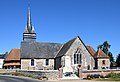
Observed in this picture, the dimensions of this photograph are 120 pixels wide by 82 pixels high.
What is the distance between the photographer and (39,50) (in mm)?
64062

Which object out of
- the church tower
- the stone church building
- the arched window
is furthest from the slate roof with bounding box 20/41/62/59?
the church tower

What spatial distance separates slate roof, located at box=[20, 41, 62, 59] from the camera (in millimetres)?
62547

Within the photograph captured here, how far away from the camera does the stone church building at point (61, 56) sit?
5791 centimetres

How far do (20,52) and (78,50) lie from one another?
14.2 m

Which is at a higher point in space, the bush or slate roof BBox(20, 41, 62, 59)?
slate roof BBox(20, 41, 62, 59)

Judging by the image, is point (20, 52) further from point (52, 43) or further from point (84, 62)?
point (84, 62)

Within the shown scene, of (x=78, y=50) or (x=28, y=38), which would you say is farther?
(x=28, y=38)

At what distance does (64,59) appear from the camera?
57031mm

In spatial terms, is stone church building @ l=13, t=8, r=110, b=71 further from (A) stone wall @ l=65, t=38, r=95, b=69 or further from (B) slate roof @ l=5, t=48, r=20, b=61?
(B) slate roof @ l=5, t=48, r=20, b=61

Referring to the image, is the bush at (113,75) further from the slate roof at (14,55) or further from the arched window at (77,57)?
the slate roof at (14,55)

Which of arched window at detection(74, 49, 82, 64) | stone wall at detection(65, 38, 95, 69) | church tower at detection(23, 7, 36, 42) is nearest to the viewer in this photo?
arched window at detection(74, 49, 82, 64)

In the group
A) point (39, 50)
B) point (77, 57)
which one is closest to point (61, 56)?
point (77, 57)

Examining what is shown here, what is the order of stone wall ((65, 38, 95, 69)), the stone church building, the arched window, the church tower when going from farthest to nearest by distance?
the church tower → stone wall ((65, 38, 95, 69)) → the arched window → the stone church building

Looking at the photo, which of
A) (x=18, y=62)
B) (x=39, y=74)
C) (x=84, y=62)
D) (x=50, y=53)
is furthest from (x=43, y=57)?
(x=39, y=74)
